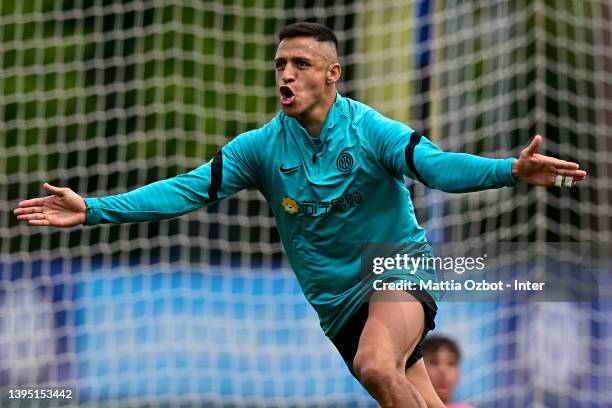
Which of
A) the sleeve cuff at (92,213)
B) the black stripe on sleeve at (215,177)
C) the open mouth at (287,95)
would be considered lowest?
the sleeve cuff at (92,213)

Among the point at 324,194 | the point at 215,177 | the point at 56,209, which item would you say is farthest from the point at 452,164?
the point at 56,209

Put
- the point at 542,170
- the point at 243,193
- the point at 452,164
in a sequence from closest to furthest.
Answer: the point at 542,170, the point at 452,164, the point at 243,193

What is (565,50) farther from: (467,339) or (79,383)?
(79,383)

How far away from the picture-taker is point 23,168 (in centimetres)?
1220

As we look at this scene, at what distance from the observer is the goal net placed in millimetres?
10508

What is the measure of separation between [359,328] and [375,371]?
662mm

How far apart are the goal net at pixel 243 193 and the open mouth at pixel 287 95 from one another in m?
4.45

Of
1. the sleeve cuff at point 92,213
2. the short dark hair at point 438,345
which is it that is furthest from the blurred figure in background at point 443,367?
the sleeve cuff at point 92,213

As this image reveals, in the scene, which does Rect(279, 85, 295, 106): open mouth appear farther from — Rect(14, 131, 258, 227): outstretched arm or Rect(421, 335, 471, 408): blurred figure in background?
Rect(421, 335, 471, 408): blurred figure in background

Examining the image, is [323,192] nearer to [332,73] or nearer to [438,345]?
[332,73]

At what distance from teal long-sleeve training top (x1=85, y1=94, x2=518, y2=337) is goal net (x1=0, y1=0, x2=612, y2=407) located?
422cm

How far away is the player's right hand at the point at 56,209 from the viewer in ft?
20.1

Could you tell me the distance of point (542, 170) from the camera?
5.41 metres

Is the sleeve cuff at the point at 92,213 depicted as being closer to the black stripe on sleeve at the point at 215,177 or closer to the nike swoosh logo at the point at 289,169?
the black stripe on sleeve at the point at 215,177
